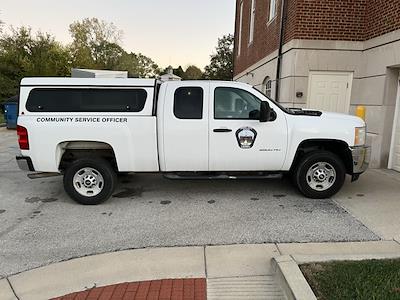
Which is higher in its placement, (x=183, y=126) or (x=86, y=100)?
(x=86, y=100)

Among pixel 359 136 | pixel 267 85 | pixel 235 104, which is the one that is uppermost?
pixel 267 85

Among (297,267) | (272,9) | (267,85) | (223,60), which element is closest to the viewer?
(297,267)

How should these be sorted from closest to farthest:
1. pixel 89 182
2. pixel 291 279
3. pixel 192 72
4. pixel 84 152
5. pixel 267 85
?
pixel 291 279 → pixel 89 182 → pixel 84 152 → pixel 267 85 → pixel 192 72

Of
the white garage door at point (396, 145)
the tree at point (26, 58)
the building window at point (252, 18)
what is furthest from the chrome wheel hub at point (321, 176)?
the tree at point (26, 58)

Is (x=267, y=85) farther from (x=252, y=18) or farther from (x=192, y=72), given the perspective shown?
(x=192, y=72)

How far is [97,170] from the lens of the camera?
5.57 metres

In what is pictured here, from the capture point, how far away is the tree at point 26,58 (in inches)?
985

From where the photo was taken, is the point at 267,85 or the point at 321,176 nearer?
the point at 321,176

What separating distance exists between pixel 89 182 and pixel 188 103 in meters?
2.10

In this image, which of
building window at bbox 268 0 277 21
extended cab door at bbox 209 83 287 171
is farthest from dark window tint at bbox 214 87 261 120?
building window at bbox 268 0 277 21

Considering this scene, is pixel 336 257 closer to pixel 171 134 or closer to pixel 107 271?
pixel 107 271

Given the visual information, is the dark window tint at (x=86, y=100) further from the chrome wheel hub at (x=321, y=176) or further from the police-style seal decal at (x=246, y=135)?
the chrome wheel hub at (x=321, y=176)

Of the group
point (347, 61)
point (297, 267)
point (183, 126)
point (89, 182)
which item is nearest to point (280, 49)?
point (347, 61)

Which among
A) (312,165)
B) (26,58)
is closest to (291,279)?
(312,165)
